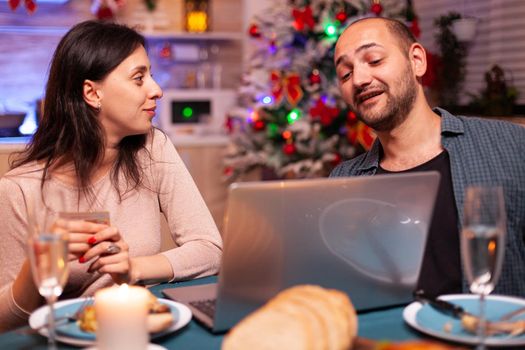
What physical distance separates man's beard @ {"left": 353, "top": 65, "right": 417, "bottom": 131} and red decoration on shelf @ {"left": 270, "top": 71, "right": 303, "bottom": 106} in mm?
2443

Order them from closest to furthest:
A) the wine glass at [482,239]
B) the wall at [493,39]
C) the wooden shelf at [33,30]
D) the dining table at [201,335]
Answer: the wine glass at [482,239]
the dining table at [201,335]
the wall at [493,39]
the wooden shelf at [33,30]

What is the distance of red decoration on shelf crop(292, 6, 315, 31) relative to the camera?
165 inches

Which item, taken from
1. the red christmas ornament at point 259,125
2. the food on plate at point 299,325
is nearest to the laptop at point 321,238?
the food on plate at point 299,325

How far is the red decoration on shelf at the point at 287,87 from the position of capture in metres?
4.30

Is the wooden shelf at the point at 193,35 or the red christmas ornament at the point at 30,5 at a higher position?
the red christmas ornament at the point at 30,5

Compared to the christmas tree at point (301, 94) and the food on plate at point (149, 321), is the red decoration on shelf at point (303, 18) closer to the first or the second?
the christmas tree at point (301, 94)

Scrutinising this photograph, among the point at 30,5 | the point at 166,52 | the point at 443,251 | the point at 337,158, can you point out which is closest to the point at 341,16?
the point at 337,158

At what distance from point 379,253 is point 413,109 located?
2.48 feet

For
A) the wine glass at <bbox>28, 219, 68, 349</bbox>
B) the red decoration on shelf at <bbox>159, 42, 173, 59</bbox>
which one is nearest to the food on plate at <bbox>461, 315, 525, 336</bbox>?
the wine glass at <bbox>28, 219, 68, 349</bbox>

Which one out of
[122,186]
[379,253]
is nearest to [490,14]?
[122,186]

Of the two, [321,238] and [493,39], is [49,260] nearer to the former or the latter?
[321,238]

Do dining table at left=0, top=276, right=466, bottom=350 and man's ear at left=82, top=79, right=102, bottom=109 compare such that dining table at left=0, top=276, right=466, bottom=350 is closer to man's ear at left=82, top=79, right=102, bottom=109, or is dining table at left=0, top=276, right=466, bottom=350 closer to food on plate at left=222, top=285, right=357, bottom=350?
food on plate at left=222, top=285, right=357, bottom=350

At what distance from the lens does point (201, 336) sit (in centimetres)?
116

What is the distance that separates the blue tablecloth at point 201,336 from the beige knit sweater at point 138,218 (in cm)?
42
